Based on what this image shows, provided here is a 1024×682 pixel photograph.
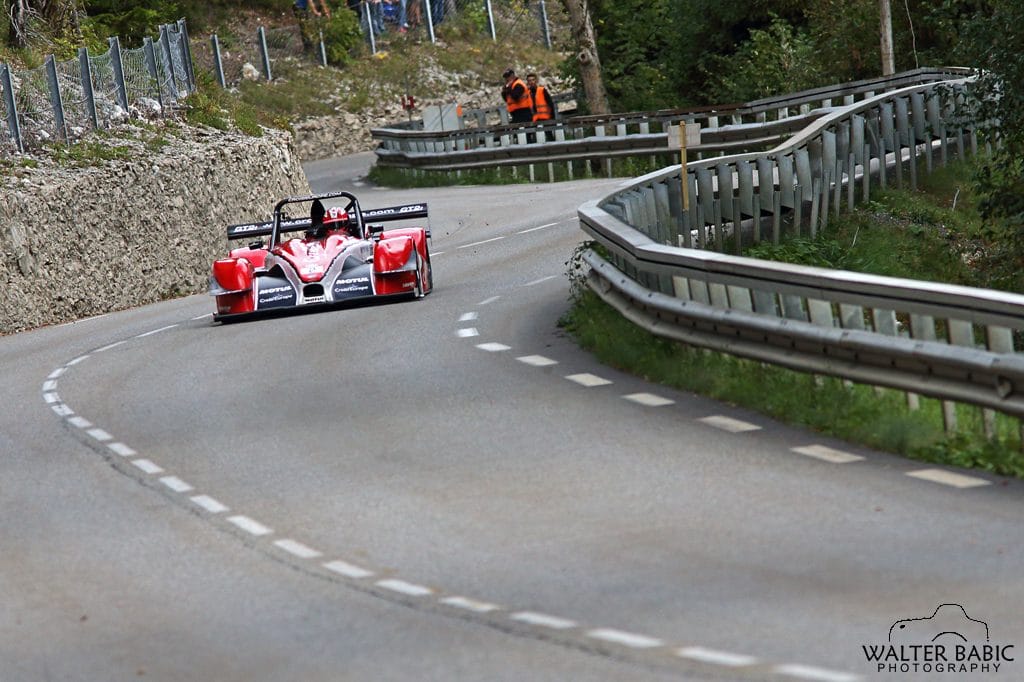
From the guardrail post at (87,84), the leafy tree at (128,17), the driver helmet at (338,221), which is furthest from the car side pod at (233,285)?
the leafy tree at (128,17)

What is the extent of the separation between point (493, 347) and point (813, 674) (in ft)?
31.2

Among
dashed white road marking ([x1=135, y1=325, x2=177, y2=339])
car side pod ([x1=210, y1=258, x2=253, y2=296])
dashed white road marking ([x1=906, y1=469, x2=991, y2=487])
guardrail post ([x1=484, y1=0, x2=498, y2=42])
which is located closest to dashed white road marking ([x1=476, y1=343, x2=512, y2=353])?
car side pod ([x1=210, y1=258, x2=253, y2=296])

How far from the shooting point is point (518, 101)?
127 feet

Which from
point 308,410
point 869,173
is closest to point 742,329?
point 308,410

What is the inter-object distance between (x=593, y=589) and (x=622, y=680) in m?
1.28

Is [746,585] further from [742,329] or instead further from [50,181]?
[50,181]

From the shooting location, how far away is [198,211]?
93.2ft

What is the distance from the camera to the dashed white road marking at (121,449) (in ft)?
39.2

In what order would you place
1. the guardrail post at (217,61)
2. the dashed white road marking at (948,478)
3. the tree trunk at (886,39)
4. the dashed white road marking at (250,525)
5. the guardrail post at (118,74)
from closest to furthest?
the dashed white road marking at (948,478) → the dashed white road marking at (250,525) → the guardrail post at (118,74) → the tree trunk at (886,39) → the guardrail post at (217,61)

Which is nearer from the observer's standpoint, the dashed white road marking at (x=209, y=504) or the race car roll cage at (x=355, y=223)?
the dashed white road marking at (x=209, y=504)

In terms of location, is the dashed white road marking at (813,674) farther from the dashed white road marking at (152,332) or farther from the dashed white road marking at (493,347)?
the dashed white road marking at (152,332)

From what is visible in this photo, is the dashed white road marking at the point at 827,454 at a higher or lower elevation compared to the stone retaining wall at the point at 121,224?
lower

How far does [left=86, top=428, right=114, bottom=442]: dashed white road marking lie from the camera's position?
499 inches

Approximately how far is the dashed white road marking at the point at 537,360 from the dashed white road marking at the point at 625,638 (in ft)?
23.9
